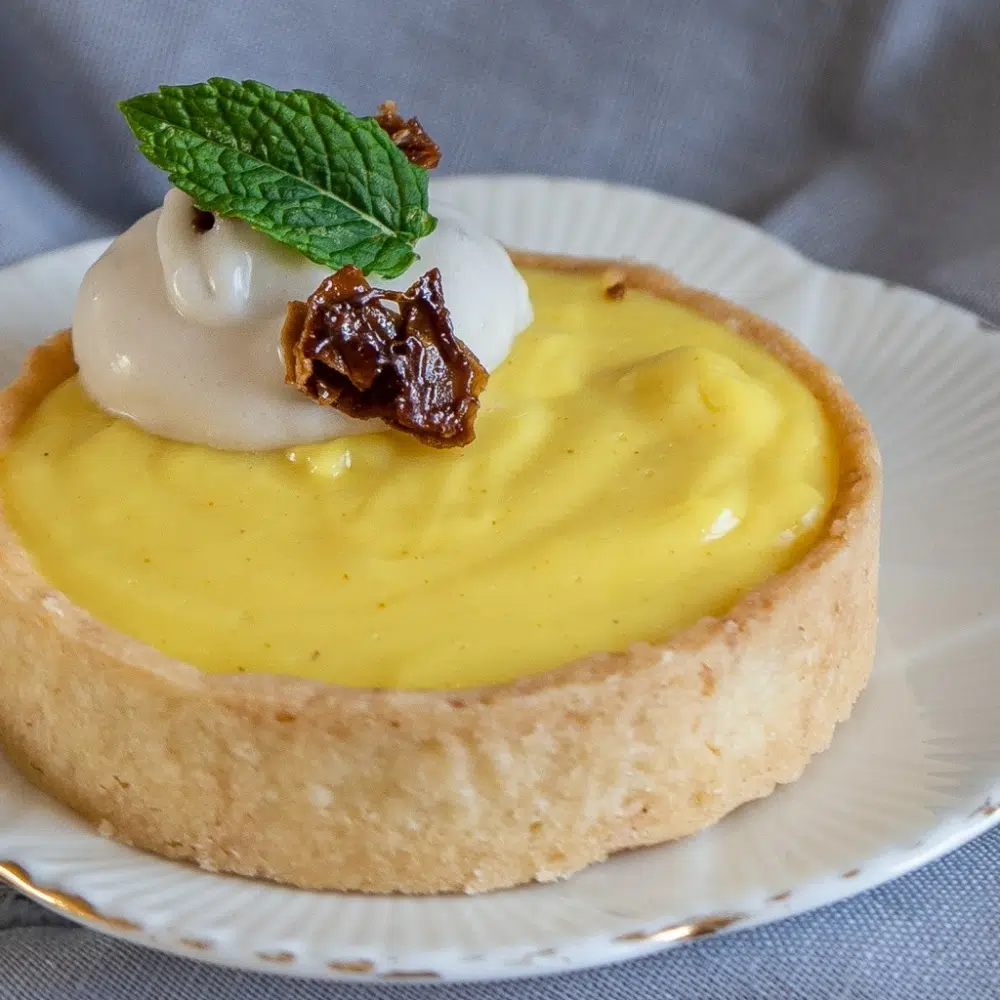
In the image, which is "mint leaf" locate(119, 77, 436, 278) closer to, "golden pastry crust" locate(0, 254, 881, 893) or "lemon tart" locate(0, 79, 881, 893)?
"lemon tart" locate(0, 79, 881, 893)

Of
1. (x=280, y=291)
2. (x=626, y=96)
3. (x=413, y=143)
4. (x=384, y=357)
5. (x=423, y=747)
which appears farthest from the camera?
(x=626, y=96)

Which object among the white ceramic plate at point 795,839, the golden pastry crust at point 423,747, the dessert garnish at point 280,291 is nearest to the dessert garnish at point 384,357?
the dessert garnish at point 280,291

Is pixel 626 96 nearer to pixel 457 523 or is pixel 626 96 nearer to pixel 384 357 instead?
pixel 384 357

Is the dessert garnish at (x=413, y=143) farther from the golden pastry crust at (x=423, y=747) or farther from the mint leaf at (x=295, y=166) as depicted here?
the golden pastry crust at (x=423, y=747)

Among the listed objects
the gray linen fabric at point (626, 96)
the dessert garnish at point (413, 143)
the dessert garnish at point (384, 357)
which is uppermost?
the dessert garnish at point (413, 143)

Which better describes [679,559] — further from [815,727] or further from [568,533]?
[815,727]

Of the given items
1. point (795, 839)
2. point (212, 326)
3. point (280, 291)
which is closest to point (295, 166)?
point (280, 291)
